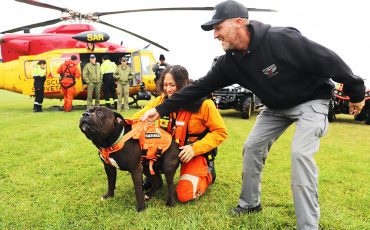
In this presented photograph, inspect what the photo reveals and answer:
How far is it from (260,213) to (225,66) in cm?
140

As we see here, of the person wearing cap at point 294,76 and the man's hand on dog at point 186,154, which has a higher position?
the person wearing cap at point 294,76

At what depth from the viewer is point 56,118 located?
9.63 meters

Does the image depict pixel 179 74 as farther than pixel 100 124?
Yes

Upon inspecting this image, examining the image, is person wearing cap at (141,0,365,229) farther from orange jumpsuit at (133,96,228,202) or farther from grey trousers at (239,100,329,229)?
orange jumpsuit at (133,96,228,202)

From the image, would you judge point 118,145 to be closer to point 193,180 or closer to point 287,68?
point 193,180

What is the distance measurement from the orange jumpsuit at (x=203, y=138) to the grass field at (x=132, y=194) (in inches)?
5.6

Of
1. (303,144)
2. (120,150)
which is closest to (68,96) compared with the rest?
(120,150)

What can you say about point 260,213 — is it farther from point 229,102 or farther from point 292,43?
point 229,102

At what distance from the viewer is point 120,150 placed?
2.88 meters

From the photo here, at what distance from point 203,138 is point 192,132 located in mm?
168

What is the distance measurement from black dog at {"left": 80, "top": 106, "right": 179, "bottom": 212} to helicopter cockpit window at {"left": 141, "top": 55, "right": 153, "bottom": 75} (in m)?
9.58

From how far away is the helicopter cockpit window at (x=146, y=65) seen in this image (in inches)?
499

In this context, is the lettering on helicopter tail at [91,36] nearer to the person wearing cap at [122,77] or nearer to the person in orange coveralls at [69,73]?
the person in orange coveralls at [69,73]

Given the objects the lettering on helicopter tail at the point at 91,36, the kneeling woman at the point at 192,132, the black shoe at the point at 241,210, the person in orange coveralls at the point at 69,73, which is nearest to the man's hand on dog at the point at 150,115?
the kneeling woman at the point at 192,132
